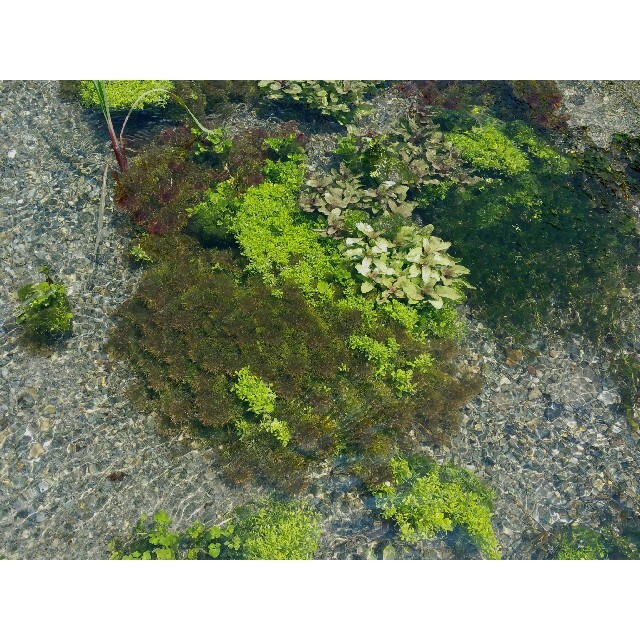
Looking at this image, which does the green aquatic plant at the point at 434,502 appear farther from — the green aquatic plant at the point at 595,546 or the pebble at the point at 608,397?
the pebble at the point at 608,397

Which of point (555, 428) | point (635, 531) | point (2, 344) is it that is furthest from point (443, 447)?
point (2, 344)

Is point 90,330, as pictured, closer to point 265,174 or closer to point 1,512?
point 1,512

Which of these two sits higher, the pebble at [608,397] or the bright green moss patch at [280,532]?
the pebble at [608,397]

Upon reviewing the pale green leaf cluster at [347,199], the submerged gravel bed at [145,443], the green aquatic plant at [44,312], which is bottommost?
the submerged gravel bed at [145,443]

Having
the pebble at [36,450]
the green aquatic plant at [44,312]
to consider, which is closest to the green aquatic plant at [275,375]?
the green aquatic plant at [44,312]

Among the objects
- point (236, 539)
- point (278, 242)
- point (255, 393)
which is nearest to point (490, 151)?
point (278, 242)

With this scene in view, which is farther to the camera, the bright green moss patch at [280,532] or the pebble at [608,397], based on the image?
the pebble at [608,397]

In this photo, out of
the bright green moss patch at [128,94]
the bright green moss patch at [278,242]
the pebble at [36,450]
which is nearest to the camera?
the pebble at [36,450]
